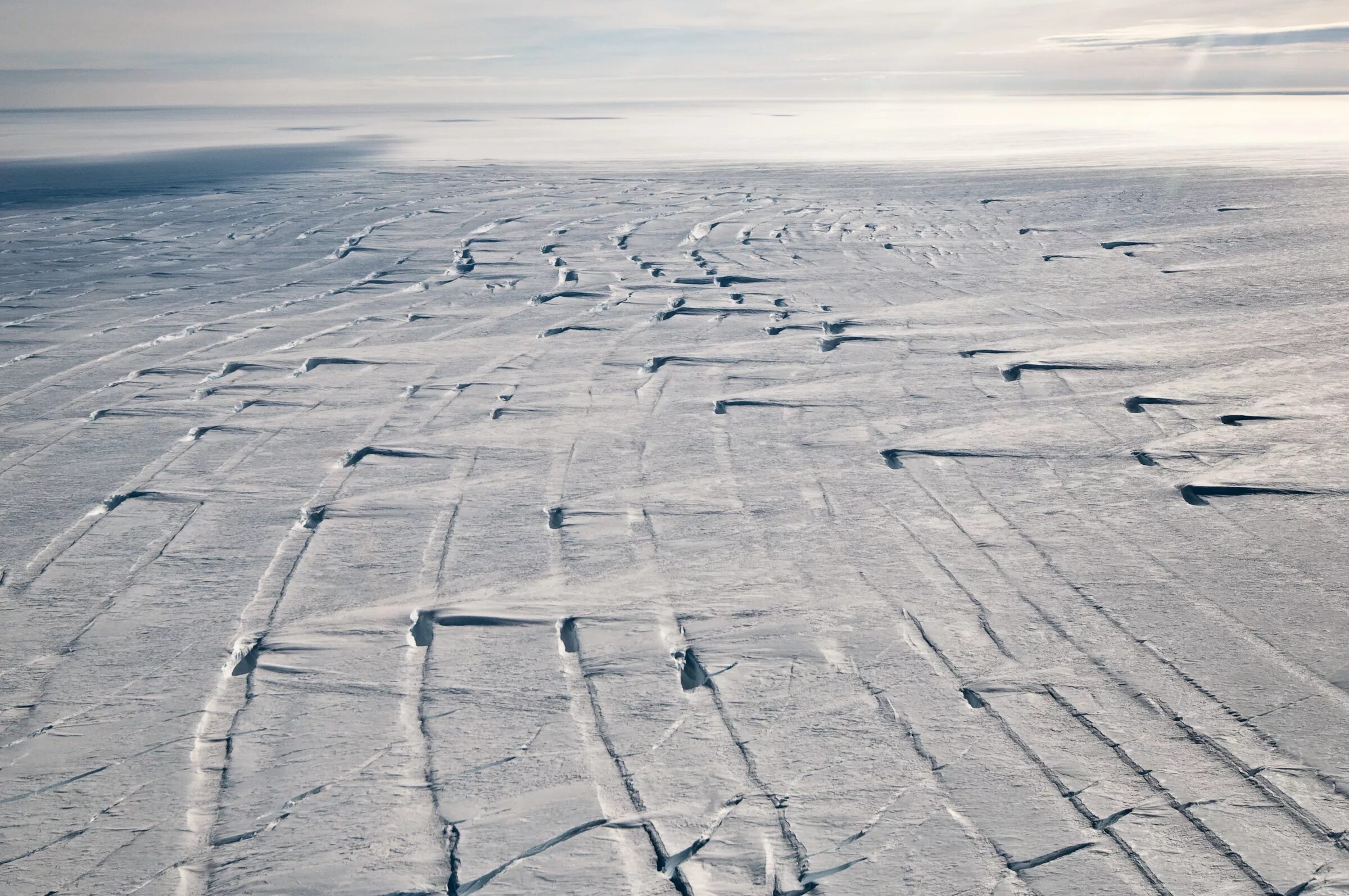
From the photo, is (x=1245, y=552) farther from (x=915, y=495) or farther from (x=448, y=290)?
(x=448, y=290)

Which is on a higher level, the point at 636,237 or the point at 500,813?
the point at 636,237

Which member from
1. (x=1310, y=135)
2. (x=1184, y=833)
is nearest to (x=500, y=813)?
(x=1184, y=833)

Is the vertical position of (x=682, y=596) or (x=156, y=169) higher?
(x=156, y=169)

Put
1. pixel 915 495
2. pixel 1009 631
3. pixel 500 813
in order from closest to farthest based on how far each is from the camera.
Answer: pixel 500 813 → pixel 1009 631 → pixel 915 495

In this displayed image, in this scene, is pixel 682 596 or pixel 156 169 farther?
pixel 156 169
